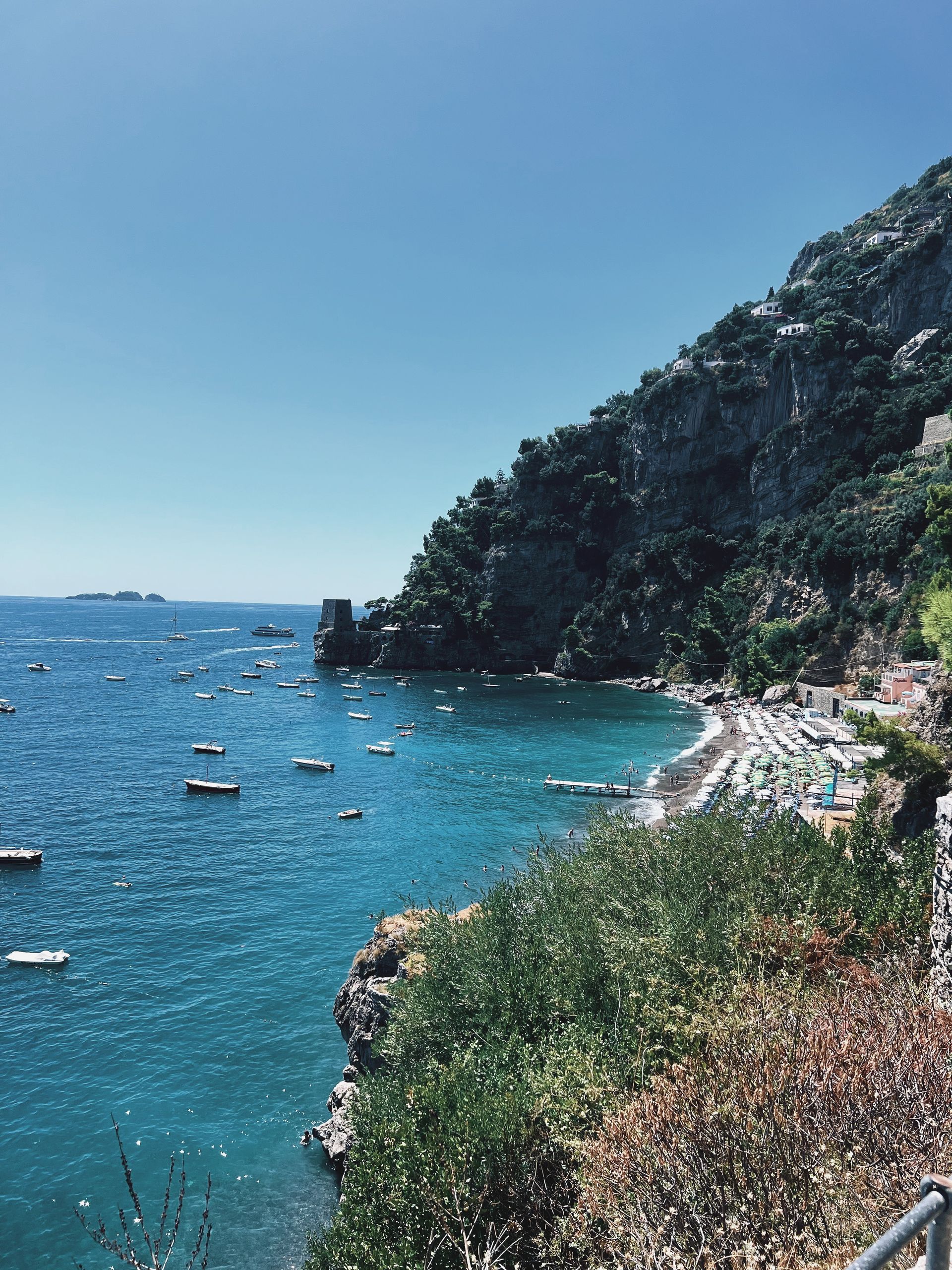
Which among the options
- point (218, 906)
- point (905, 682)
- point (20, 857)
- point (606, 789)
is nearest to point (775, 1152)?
point (218, 906)

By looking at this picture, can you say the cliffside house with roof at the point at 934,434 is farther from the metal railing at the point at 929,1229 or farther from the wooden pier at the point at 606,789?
the metal railing at the point at 929,1229

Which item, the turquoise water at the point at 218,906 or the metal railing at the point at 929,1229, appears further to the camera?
the turquoise water at the point at 218,906

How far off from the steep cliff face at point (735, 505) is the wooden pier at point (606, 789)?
33589 millimetres

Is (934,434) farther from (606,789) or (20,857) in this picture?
(20,857)

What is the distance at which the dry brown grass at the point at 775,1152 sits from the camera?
6.20 metres

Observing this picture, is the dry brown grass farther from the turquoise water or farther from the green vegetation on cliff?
the turquoise water

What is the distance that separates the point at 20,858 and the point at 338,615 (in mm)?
78790

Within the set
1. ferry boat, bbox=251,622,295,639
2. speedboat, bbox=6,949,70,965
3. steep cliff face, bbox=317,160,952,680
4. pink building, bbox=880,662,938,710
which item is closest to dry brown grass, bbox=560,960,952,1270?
speedboat, bbox=6,949,70,965

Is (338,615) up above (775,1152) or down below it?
above

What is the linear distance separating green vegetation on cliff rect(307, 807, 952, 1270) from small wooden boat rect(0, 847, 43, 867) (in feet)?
76.4

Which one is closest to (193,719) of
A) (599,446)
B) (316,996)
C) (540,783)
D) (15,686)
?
(15,686)

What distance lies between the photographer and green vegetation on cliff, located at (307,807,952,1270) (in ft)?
22.5

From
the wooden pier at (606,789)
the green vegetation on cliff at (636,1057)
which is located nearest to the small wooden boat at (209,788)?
the wooden pier at (606,789)

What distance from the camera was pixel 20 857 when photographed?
30719 mm
